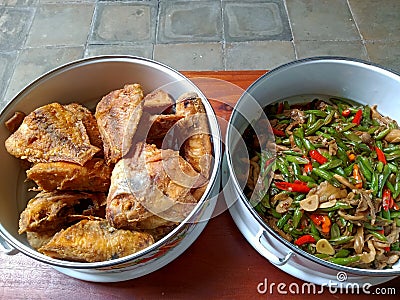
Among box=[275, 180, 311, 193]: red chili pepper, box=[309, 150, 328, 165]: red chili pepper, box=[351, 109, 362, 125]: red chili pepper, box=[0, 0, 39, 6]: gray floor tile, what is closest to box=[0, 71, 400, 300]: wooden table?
box=[275, 180, 311, 193]: red chili pepper

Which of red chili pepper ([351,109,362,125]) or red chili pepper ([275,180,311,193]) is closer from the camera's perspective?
red chili pepper ([275,180,311,193])

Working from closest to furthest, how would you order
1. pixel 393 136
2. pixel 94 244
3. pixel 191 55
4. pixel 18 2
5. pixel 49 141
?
pixel 94 244 < pixel 49 141 < pixel 393 136 < pixel 191 55 < pixel 18 2

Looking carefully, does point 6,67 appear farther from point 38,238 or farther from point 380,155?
point 380,155

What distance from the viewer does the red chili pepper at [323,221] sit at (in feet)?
2.72

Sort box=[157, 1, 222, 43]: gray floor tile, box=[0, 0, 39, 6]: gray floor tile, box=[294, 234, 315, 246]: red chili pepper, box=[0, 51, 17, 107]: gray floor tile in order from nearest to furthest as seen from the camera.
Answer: box=[294, 234, 315, 246]: red chili pepper, box=[0, 51, 17, 107]: gray floor tile, box=[157, 1, 222, 43]: gray floor tile, box=[0, 0, 39, 6]: gray floor tile

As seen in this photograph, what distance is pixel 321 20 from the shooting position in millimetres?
2160

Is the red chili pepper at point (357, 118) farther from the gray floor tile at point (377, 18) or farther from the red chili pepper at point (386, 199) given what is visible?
the gray floor tile at point (377, 18)

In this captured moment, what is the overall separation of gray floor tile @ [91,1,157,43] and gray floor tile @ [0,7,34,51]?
0.38 m

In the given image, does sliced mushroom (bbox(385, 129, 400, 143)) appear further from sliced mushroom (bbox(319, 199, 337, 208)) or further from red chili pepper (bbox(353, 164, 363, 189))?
sliced mushroom (bbox(319, 199, 337, 208))

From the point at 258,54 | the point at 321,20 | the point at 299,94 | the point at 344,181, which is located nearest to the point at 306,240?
the point at 344,181

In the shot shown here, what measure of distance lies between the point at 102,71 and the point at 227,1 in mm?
1482

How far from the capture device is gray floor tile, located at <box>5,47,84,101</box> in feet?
6.58

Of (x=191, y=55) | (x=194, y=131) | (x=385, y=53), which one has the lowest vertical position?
(x=385, y=53)

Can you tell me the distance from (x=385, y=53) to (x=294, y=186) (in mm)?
1525
